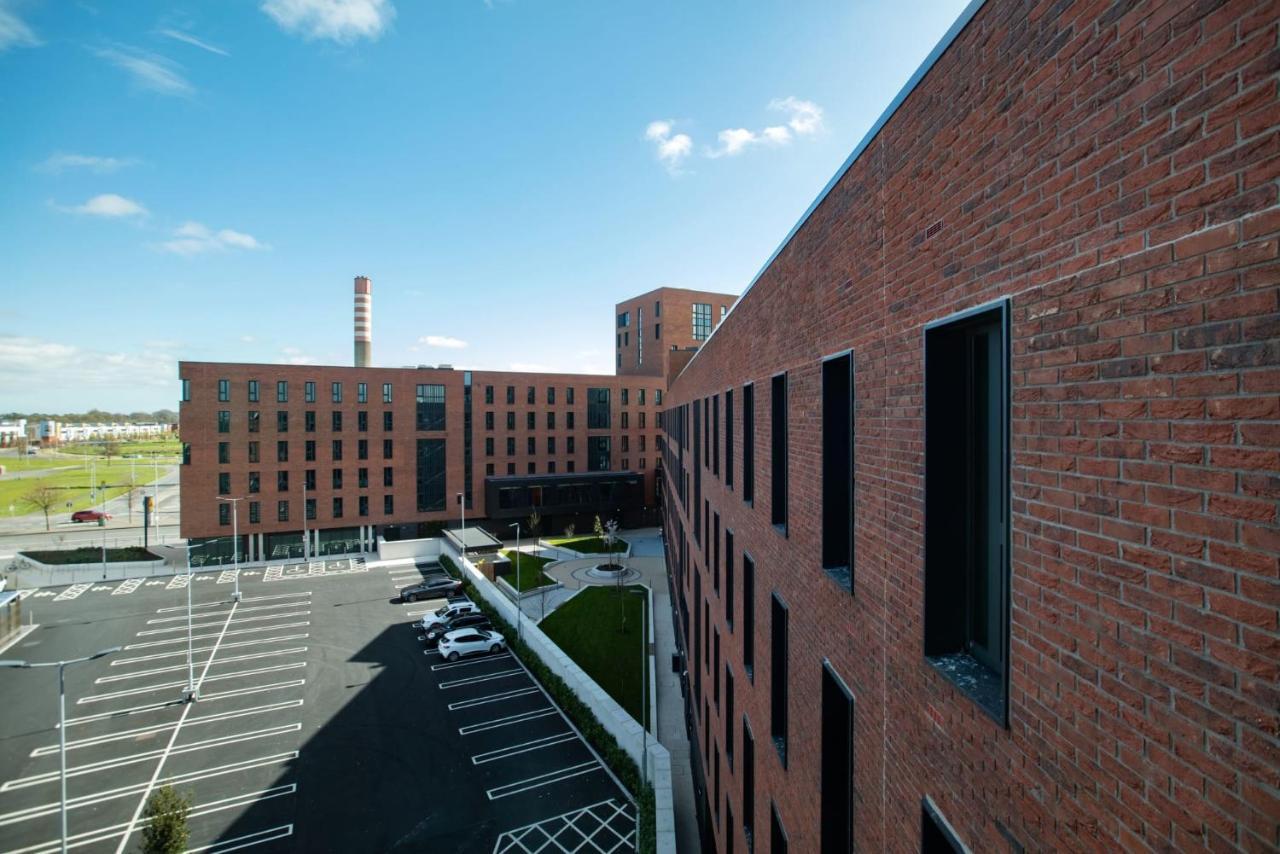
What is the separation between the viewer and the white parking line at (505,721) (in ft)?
67.0

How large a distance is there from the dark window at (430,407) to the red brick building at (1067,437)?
46664 millimetres

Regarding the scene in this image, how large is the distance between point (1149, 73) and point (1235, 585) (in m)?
1.72

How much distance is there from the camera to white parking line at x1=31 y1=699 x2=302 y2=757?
1934cm

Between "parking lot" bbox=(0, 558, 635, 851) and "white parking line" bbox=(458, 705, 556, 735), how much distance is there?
70 mm

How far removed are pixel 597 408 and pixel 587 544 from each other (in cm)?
1298

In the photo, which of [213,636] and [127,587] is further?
[127,587]

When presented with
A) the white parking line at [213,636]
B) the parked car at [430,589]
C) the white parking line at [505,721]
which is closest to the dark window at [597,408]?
the parked car at [430,589]

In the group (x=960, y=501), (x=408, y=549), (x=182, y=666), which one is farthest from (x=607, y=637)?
(x=960, y=501)

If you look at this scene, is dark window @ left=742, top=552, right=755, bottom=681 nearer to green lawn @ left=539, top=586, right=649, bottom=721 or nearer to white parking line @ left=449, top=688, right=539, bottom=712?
green lawn @ left=539, top=586, right=649, bottom=721

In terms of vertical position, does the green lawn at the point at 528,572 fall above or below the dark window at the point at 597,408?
below

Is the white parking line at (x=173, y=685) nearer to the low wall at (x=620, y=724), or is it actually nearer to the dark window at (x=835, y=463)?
the low wall at (x=620, y=724)

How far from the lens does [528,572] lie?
3991 centimetres

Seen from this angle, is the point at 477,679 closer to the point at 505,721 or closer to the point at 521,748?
the point at 505,721

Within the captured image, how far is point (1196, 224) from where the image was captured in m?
1.87
